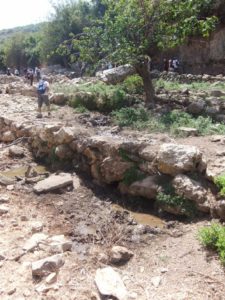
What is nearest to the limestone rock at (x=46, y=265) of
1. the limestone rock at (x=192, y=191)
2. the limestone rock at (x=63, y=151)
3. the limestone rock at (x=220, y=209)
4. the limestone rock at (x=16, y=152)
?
the limestone rock at (x=192, y=191)

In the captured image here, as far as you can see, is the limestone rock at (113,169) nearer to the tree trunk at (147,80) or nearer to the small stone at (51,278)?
the small stone at (51,278)

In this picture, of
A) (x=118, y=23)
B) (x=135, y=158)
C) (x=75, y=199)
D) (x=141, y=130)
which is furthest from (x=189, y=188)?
(x=118, y=23)

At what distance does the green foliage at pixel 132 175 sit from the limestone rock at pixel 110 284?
241cm

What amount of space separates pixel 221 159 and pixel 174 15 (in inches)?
218

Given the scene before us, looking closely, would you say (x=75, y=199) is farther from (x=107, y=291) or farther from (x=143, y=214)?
(x=107, y=291)

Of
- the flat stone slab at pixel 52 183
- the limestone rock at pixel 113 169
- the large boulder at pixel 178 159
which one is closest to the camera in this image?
the large boulder at pixel 178 159

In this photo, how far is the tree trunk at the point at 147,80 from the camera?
35.1 ft

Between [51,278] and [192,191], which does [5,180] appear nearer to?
[51,278]

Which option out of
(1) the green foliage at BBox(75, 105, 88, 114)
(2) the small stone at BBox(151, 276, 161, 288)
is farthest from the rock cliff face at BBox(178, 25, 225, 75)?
(2) the small stone at BBox(151, 276, 161, 288)

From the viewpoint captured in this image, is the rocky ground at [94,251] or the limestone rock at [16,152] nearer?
the rocky ground at [94,251]

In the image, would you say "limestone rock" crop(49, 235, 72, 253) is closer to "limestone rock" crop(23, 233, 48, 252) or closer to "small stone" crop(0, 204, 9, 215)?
"limestone rock" crop(23, 233, 48, 252)

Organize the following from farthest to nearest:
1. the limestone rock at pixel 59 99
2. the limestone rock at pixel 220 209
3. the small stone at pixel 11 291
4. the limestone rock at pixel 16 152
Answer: the limestone rock at pixel 59 99, the limestone rock at pixel 16 152, the limestone rock at pixel 220 209, the small stone at pixel 11 291

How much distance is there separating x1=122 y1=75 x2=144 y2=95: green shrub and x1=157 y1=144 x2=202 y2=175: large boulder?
19.8 ft

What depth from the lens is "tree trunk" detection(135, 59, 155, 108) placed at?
10703 millimetres
